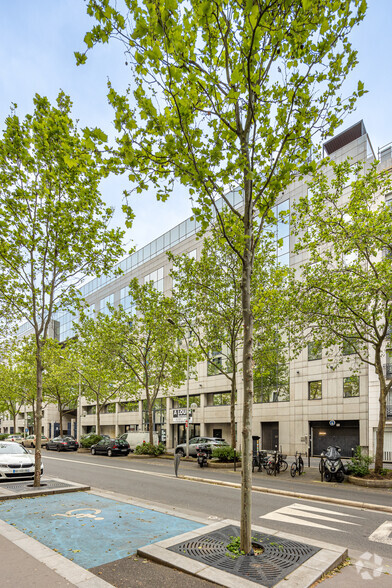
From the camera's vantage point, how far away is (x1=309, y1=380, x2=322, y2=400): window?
2842cm

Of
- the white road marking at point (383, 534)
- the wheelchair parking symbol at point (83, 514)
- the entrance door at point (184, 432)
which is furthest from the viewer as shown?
the entrance door at point (184, 432)

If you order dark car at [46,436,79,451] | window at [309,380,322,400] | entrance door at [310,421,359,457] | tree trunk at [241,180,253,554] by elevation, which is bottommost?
dark car at [46,436,79,451]

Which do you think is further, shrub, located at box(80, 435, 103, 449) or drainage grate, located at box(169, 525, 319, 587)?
shrub, located at box(80, 435, 103, 449)

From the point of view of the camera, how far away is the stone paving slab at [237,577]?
4891 mm

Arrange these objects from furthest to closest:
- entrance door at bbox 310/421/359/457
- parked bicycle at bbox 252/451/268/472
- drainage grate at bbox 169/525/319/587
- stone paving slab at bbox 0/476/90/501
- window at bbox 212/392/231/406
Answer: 1. window at bbox 212/392/231/406
2. entrance door at bbox 310/421/359/457
3. parked bicycle at bbox 252/451/268/472
4. stone paving slab at bbox 0/476/90/501
5. drainage grate at bbox 169/525/319/587

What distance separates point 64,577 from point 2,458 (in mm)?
10076

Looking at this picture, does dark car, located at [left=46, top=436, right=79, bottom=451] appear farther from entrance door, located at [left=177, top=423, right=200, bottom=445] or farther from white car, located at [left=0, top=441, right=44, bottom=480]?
white car, located at [left=0, top=441, right=44, bottom=480]

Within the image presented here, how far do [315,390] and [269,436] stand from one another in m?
5.92

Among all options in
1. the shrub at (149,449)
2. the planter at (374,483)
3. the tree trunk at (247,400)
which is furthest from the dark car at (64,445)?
the tree trunk at (247,400)

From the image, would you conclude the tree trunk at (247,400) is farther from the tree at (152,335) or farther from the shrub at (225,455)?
the tree at (152,335)

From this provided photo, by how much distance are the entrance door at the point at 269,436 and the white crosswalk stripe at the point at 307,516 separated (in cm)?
2132

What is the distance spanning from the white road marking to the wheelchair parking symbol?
5370 millimetres

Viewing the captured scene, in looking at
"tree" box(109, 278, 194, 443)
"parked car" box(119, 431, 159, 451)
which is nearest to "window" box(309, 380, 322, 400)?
"tree" box(109, 278, 194, 443)

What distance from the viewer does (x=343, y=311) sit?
15352mm
